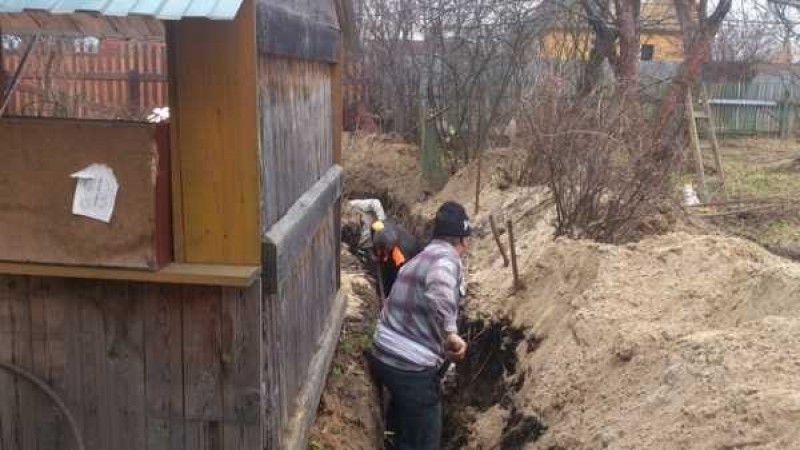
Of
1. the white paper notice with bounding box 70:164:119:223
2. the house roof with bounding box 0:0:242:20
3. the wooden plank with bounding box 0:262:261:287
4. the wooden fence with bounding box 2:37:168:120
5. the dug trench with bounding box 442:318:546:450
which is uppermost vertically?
the house roof with bounding box 0:0:242:20

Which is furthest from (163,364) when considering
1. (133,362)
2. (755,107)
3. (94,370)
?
(755,107)

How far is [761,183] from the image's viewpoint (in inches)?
629

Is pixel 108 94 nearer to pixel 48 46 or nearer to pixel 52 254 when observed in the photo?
pixel 48 46

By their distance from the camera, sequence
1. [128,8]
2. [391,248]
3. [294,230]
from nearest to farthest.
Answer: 1. [128,8]
2. [294,230]
3. [391,248]

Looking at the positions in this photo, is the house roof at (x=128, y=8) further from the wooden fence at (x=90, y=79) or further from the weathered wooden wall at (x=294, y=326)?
the weathered wooden wall at (x=294, y=326)

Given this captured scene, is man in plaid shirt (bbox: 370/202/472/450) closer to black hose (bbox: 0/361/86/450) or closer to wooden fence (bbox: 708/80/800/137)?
black hose (bbox: 0/361/86/450)

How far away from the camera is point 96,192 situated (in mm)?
3400

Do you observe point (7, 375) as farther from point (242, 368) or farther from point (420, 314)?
point (420, 314)

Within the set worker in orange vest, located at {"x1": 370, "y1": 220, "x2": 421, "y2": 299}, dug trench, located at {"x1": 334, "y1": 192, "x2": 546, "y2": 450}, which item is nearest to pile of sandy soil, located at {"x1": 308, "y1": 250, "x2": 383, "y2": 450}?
worker in orange vest, located at {"x1": 370, "y1": 220, "x2": 421, "y2": 299}

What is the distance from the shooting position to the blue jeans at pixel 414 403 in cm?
577

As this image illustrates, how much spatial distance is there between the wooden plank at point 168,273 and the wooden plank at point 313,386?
47.3 inches

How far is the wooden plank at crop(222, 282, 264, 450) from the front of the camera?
363cm

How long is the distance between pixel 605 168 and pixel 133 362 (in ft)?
16.6

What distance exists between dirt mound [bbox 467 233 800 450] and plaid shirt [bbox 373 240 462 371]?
0.75m
